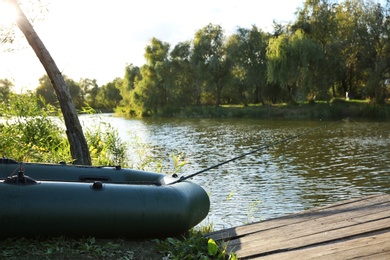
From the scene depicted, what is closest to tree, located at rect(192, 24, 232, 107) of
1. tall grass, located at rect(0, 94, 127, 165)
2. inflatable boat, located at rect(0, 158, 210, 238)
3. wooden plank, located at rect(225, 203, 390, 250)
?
tall grass, located at rect(0, 94, 127, 165)

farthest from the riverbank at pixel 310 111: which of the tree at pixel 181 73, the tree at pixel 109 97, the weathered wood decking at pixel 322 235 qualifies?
the tree at pixel 109 97

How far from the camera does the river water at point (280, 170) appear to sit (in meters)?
7.22

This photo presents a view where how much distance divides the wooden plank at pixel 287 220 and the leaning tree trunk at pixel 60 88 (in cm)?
288

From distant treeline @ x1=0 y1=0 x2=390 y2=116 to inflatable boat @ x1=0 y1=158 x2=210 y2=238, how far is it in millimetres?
17726

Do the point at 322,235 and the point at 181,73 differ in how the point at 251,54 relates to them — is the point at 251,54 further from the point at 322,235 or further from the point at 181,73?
the point at 322,235

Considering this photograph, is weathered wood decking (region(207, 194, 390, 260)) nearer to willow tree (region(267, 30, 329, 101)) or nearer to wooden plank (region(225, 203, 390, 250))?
wooden plank (region(225, 203, 390, 250))

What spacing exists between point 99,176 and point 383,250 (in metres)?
2.49

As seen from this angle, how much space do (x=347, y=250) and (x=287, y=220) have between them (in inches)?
39.0

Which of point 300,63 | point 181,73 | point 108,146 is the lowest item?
point 108,146

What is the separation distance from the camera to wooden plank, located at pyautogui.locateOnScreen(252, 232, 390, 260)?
9.75 feet

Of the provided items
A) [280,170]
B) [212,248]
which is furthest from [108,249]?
[280,170]

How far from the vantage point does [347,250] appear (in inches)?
121

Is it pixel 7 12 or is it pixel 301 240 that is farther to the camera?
pixel 7 12

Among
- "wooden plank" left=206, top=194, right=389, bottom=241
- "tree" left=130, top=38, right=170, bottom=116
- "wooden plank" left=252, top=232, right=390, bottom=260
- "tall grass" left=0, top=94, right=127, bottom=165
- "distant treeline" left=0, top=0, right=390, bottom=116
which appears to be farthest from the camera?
"tree" left=130, top=38, right=170, bottom=116
